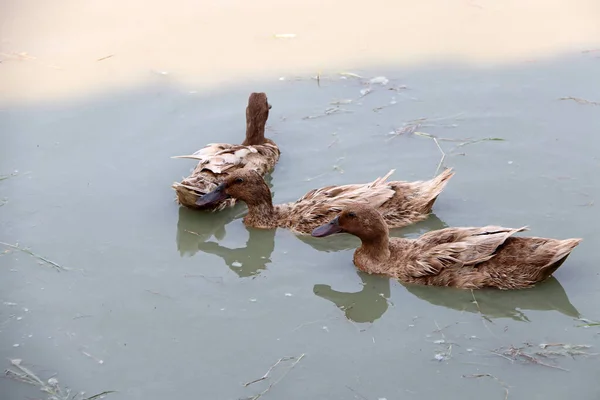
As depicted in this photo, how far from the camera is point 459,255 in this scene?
7285mm

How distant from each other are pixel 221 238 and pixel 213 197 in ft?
1.36

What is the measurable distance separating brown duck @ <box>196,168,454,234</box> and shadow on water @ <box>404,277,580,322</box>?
44.8 inches

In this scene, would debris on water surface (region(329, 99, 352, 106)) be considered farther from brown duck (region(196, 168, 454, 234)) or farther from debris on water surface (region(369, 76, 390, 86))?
brown duck (region(196, 168, 454, 234))

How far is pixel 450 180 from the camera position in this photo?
8.88 meters

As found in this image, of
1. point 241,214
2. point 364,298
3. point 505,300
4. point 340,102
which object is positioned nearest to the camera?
point 505,300

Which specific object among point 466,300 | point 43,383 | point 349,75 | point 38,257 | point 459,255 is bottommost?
point 43,383

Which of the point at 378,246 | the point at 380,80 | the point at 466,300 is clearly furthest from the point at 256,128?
the point at 466,300

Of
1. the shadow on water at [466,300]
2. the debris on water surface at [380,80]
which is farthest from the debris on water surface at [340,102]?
the shadow on water at [466,300]

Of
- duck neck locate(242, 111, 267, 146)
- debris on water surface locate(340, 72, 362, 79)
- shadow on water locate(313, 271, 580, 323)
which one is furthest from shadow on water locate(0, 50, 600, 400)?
duck neck locate(242, 111, 267, 146)

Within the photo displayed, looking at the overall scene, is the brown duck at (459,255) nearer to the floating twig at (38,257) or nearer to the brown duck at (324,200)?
the brown duck at (324,200)

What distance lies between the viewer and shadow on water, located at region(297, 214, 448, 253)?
821cm

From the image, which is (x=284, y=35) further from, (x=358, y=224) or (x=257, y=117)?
(x=358, y=224)

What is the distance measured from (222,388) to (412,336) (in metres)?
1.53

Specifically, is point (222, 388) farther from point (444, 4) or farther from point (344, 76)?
point (444, 4)
